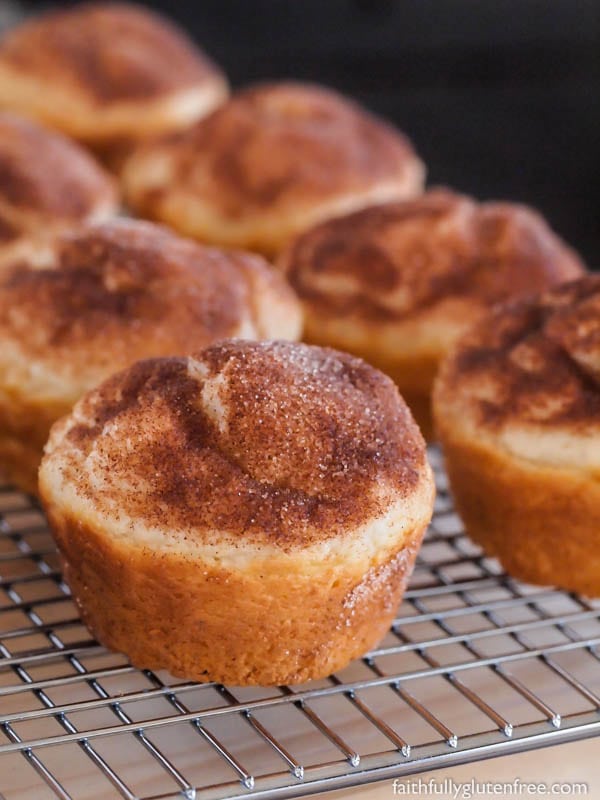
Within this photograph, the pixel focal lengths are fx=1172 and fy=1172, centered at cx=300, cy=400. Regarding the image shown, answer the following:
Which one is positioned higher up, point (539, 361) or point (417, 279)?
point (539, 361)

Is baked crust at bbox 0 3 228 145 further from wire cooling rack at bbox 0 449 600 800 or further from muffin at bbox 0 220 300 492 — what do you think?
wire cooling rack at bbox 0 449 600 800

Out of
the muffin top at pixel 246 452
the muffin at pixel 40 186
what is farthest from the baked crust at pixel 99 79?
the muffin top at pixel 246 452

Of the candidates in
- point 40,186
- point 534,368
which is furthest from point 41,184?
point 534,368

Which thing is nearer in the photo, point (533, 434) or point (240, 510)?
point (240, 510)

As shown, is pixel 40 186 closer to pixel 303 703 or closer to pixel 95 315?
pixel 95 315

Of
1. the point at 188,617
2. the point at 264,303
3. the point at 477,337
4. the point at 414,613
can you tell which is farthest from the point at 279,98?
the point at 188,617

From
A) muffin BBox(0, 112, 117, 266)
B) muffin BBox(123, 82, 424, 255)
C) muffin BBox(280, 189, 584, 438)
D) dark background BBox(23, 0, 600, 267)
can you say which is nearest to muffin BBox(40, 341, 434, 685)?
muffin BBox(280, 189, 584, 438)

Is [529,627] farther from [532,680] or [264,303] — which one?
[264,303]
